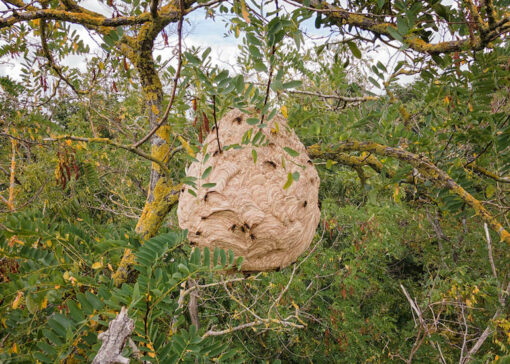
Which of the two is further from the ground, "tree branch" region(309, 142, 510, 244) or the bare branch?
"tree branch" region(309, 142, 510, 244)

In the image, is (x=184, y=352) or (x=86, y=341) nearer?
(x=184, y=352)

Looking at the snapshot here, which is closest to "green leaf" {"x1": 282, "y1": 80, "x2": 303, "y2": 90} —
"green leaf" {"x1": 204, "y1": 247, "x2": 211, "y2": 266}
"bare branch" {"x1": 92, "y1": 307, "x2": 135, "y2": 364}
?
"green leaf" {"x1": 204, "y1": 247, "x2": 211, "y2": 266}

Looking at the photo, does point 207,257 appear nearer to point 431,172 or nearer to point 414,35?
point 431,172

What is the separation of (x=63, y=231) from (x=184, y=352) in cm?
75

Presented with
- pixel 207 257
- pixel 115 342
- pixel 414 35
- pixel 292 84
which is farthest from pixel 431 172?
pixel 115 342

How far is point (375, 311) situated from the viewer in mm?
4484

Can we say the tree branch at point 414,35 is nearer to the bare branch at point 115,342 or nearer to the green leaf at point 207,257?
the green leaf at point 207,257

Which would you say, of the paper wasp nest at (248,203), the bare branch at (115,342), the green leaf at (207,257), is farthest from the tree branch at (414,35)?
the bare branch at (115,342)

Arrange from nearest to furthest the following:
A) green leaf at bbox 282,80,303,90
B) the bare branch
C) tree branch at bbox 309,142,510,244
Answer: the bare branch < green leaf at bbox 282,80,303,90 < tree branch at bbox 309,142,510,244

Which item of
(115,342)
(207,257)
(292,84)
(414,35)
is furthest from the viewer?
(414,35)

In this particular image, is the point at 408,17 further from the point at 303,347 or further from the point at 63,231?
the point at 303,347

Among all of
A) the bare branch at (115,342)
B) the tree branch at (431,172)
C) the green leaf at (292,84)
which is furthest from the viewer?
the tree branch at (431,172)

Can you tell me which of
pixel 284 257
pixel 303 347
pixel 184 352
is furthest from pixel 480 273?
pixel 184 352

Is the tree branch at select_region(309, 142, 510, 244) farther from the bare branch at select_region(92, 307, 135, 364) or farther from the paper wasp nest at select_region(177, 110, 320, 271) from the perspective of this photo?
the bare branch at select_region(92, 307, 135, 364)
